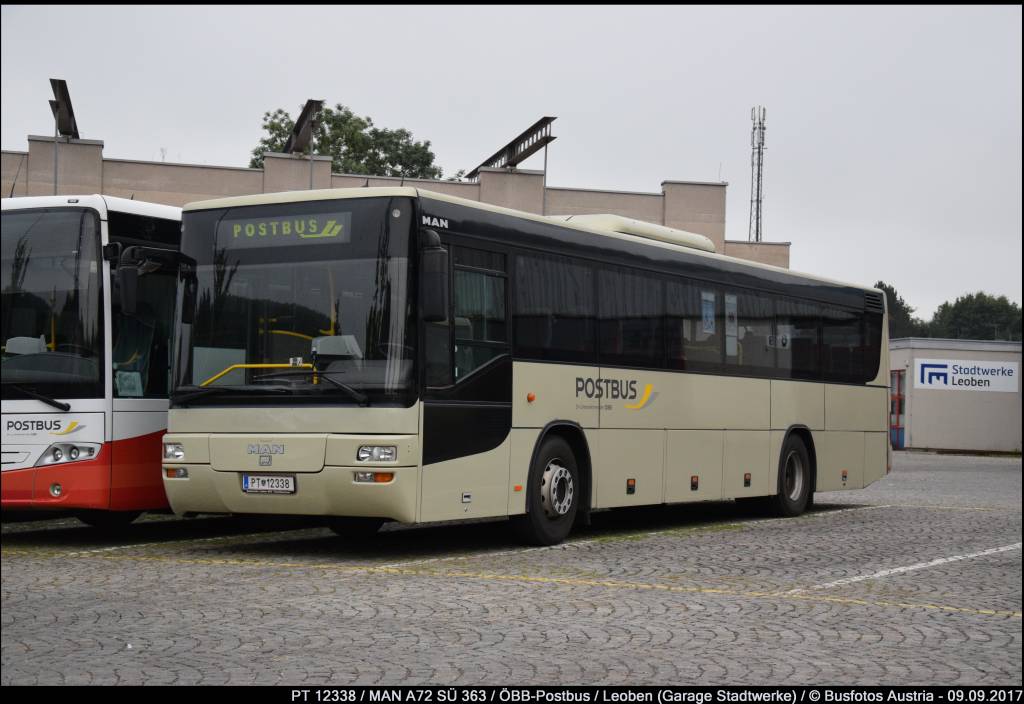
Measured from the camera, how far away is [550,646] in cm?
788

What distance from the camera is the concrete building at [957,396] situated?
57344mm

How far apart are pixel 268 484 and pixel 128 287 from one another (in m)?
2.07

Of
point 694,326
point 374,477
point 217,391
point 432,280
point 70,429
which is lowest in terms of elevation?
point 374,477

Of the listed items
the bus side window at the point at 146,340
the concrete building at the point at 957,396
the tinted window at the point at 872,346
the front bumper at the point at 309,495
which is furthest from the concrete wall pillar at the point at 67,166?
the concrete building at the point at 957,396

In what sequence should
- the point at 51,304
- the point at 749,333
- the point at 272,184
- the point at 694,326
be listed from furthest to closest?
the point at 272,184 → the point at 749,333 → the point at 694,326 → the point at 51,304

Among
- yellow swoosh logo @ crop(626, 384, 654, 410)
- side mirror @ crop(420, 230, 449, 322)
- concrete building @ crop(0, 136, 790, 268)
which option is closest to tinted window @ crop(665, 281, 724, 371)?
yellow swoosh logo @ crop(626, 384, 654, 410)

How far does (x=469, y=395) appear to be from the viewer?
12641 millimetres

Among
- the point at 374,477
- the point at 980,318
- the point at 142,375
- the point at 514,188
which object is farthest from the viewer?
the point at 980,318

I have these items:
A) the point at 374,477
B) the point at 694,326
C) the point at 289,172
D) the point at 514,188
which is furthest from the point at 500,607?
the point at 514,188

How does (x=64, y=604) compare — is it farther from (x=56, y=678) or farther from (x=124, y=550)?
(x=124, y=550)

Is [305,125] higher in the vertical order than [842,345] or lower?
higher

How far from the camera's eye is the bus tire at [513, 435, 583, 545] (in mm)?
13461

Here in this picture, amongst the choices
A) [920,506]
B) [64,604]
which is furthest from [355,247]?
[920,506]

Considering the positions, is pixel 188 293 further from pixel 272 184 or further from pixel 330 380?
pixel 272 184
